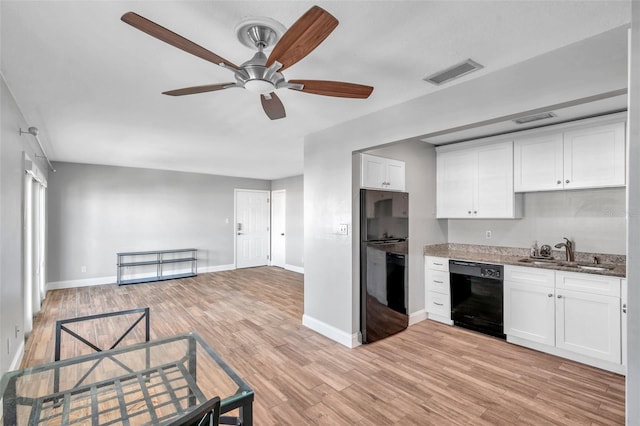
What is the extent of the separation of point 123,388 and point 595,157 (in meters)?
4.34

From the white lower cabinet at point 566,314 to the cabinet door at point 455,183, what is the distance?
105 centimetres

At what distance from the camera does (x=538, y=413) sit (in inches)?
84.7

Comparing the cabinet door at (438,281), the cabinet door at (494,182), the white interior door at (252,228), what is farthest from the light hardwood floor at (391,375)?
the white interior door at (252,228)

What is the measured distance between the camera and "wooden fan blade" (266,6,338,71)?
116cm

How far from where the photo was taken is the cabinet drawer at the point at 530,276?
305 cm

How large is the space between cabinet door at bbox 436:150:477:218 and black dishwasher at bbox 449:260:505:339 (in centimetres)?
77

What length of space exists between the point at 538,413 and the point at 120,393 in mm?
2686

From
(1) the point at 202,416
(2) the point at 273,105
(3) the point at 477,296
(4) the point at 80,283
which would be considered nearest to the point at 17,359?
(1) the point at 202,416

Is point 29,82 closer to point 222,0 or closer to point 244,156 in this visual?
point 222,0

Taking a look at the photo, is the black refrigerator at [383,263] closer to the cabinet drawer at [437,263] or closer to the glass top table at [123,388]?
the cabinet drawer at [437,263]

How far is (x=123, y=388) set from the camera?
→ 149 cm

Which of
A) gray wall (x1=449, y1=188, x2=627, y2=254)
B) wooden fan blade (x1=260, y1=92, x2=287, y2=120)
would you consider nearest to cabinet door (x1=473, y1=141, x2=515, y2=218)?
gray wall (x1=449, y1=188, x2=627, y2=254)

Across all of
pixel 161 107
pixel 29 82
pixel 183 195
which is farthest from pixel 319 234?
pixel 183 195

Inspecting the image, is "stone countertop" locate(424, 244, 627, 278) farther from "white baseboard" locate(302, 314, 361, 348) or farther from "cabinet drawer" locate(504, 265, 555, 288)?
"white baseboard" locate(302, 314, 361, 348)
